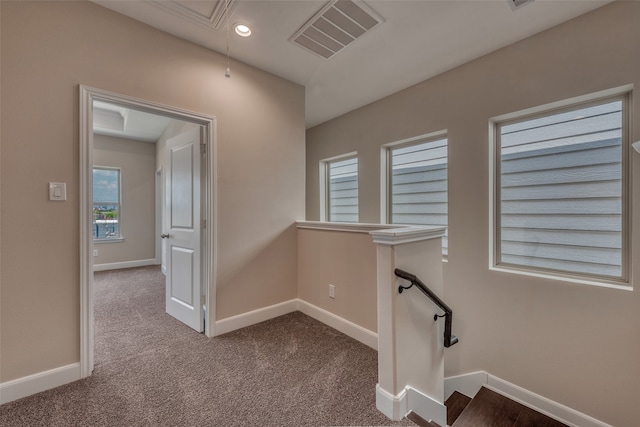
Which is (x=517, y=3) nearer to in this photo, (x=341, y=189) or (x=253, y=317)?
(x=341, y=189)

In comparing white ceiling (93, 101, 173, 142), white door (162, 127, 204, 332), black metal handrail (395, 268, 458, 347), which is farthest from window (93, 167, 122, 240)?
black metal handrail (395, 268, 458, 347)

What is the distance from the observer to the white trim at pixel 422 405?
163 cm

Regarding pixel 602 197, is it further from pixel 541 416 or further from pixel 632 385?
pixel 541 416

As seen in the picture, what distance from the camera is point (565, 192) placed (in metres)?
2.30

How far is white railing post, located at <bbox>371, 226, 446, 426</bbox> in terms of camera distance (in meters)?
1.56

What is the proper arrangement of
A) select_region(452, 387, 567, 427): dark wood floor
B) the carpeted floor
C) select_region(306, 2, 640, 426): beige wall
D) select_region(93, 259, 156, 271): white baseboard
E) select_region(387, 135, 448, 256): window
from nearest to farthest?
the carpeted floor → select_region(306, 2, 640, 426): beige wall → select_region(452, 387, 567, 427): dark wood floor → select_region(387, 135, 448, 256): window → select_region(93, 259, 156, 271): white baseboard

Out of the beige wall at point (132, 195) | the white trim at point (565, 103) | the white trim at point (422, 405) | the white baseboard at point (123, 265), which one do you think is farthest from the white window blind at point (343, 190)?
the white baseboard at point (123, 265)

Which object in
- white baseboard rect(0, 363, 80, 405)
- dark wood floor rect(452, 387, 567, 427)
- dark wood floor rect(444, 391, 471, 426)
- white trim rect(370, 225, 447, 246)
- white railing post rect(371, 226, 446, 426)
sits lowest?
dark wood floor rect(444, 391, 471, 426)

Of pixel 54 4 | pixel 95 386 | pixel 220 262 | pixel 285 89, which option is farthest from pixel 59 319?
pixel 285 89

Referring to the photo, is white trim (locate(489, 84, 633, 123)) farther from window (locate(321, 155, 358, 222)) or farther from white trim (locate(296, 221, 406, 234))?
window (locate(321, 155, 358, 222))

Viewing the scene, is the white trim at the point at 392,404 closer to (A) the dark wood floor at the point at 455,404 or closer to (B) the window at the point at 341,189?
(A) the dark wood floor at the point at 455,404

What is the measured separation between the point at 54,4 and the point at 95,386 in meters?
2.62

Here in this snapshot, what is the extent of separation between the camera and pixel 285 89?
3029mm

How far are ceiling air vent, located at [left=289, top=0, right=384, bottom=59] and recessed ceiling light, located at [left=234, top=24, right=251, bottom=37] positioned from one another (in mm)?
368
